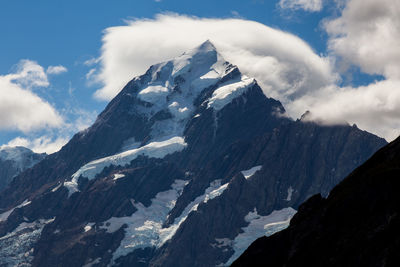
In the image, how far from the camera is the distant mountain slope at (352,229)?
528ft

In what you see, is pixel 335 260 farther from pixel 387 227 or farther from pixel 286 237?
pixel 286 237

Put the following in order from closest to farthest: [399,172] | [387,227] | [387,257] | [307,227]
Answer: [387,257], [387,227], [399,172], [307,227]

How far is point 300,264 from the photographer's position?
7023 inches

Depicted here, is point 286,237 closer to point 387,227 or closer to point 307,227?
point 307,227

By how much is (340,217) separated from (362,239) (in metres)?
15.3

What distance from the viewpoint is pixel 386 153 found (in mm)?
199250

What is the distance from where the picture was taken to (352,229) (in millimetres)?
175375

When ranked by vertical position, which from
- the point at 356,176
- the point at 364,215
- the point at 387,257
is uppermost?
the point at 356,176

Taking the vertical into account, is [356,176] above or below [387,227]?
above

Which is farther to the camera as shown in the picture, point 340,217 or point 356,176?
point 356,176

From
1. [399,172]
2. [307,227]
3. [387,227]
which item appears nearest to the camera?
[387,227]

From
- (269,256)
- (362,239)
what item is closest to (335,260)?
(362,239)

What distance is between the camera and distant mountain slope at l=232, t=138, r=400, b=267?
16100cm

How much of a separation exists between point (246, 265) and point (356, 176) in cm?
3393
